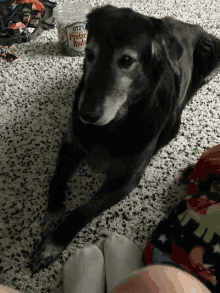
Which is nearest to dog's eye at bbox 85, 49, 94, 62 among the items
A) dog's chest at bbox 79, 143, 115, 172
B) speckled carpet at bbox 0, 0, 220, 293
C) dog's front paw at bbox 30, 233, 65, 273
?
dog's chest at bbox 79, 143, 115, 172

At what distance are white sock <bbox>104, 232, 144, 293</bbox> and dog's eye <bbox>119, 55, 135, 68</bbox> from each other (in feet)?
1.92

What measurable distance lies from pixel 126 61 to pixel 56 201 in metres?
0.55

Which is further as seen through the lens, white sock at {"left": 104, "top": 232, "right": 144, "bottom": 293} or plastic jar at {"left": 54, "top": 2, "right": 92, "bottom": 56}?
plastic jar at {"left": 54, "top": 2, "right": 92, "bottom": 56}

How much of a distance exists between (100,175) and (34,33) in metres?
1.16

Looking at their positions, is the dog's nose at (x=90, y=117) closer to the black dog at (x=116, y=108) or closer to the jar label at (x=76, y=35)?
the black dog at (x=116, y=108)

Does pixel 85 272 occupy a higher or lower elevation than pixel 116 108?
lower

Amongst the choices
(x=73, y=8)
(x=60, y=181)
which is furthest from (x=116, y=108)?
(x=73, y=8)

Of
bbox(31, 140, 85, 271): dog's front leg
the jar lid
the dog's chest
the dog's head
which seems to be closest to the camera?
the dog's head

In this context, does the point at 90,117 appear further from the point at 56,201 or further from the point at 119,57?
the point at 56,201

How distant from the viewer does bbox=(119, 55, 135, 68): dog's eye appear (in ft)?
2.34

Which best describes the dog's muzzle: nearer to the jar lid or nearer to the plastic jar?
the plastic jar

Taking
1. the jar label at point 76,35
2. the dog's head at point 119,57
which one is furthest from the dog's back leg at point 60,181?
the jar label at point 76,35

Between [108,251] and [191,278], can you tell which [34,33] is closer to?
[108,251]

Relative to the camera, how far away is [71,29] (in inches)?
56.3
